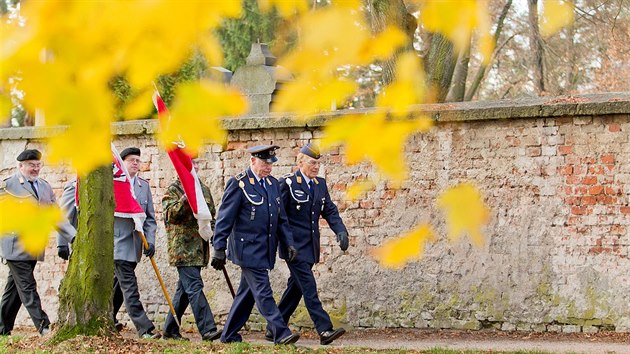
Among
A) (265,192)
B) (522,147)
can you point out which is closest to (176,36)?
(265,192)

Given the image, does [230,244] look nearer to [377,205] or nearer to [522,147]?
[377,205]

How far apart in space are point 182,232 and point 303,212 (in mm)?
1148

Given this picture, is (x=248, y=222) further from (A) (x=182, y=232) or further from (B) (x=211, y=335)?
(B) (x=211, y=335)

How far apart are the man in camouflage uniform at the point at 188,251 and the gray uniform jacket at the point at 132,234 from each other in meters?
0.44

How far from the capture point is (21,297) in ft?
35.0

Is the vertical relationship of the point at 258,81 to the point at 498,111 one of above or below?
above

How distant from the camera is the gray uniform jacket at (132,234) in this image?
10398 mm

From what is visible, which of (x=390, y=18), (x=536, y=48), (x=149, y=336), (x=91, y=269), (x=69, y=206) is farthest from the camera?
(x=536, y=48)

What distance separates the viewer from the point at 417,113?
10.6m

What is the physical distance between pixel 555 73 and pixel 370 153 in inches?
870

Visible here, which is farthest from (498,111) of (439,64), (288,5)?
(288,5)

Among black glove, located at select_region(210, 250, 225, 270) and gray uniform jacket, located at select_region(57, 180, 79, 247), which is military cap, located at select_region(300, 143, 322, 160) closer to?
black glove, located at select_region(210, 250, 225, 270)

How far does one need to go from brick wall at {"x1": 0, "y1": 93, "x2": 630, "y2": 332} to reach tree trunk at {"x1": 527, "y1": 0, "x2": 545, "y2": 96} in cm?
970

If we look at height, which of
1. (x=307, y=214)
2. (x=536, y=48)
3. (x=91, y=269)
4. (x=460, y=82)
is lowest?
(x=91, y=269)
